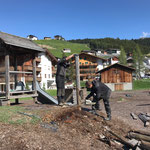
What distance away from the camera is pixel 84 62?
211ft

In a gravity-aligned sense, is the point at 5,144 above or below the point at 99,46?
below

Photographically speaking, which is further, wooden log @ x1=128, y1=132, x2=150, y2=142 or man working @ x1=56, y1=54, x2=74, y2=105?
man working @ x1=56, y1=54, x2=74, y2=105

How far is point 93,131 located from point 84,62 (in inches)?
2315

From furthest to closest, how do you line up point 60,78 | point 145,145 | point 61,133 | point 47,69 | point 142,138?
point 47,69 < point 60,78 < point 142,138 < point 61,133 < point 145,145

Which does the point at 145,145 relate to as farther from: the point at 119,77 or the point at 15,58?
the point at 119,77

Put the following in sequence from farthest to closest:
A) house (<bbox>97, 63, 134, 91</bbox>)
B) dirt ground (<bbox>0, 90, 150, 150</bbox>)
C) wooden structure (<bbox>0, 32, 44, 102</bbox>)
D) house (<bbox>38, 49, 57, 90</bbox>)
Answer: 1. house (<bbox>38, 49, 57, 90</bbox>)
2. house (<bbox>97, 63, 134, 91</bbox>)
3. wooden structure (<bbox>0, 32, 44, 102</bbox>)
4. dirt ground (<bbox>0, 90, 150, 150</bbox>)

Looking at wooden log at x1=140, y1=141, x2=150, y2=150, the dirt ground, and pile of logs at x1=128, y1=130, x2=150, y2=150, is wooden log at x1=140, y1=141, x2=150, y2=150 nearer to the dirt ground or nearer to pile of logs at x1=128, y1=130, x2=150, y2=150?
pile of logs at x1=128, y1=130, x2=150, y2=150

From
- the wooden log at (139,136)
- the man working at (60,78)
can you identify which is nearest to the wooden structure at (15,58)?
the man working at (60,78)

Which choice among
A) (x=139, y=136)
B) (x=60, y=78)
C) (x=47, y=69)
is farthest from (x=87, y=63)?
(x=139, y=136)

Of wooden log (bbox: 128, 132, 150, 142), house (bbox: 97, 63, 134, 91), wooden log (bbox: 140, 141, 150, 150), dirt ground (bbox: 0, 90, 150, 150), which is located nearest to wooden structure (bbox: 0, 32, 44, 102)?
dirt ground (bbox: 0, 90, 150, 150)

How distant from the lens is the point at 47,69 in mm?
53875

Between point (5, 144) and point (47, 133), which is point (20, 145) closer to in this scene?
point (5, 144)

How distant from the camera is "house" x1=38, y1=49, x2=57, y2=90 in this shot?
51.0 metres

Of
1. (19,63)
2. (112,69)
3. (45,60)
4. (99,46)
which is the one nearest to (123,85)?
(112,69)
